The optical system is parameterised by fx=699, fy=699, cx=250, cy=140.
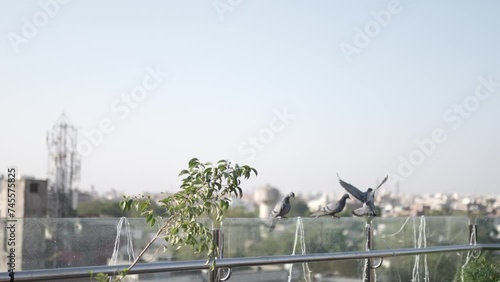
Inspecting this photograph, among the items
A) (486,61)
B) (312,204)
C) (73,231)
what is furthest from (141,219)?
(312,204)

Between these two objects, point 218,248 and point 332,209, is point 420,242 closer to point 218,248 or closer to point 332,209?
point 332,209

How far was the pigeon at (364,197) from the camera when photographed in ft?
15.2

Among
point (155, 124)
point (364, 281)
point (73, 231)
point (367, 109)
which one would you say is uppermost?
point (155, 124)

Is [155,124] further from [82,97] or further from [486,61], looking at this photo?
[486,61]

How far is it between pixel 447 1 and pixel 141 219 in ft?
24.3

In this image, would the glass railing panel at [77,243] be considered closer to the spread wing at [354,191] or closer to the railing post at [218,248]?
the railing post at [218,248]

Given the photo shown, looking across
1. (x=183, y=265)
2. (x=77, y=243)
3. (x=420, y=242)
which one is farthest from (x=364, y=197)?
(x=77, y=243)

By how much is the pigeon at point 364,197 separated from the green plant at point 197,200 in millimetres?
2242

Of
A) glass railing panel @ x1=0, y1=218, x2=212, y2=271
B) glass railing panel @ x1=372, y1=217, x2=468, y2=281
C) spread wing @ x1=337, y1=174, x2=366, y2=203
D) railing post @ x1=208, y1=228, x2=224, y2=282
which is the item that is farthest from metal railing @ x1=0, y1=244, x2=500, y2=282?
spread wing @ x1=337, y1=174, x2=366, y2=203

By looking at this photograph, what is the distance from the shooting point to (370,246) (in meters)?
3.75

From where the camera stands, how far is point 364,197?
477 centimetres

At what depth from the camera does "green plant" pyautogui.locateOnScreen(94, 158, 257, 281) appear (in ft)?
8.21

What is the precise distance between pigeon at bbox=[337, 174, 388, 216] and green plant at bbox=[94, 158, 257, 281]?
88.3 inches

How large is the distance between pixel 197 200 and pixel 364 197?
7.97 ft
